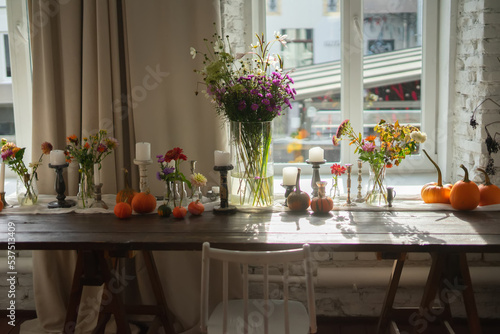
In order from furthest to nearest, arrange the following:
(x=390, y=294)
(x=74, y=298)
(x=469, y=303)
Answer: (x=390, y=294)
(x=74, y=298)
(x=469, y=303)

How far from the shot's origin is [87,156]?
2570 millimetres

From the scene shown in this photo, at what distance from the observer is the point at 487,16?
2.62 metres

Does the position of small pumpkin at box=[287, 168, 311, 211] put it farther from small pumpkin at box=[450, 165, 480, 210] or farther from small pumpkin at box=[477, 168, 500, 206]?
small pumpkin at box=[477, 168, 500, 206]

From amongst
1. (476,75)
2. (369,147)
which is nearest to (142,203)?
(369,147)

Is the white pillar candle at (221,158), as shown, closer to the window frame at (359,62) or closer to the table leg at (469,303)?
the window frame at (359,62)

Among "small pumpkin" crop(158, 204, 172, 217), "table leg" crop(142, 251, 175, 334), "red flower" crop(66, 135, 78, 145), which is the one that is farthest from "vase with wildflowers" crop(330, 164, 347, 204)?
"red flower" crop(66, 135, 78, 145)

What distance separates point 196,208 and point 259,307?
21.6 inches

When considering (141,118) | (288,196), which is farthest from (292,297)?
(141,118)

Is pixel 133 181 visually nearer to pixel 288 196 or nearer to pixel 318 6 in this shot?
pixel 288 196

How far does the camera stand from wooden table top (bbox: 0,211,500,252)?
210 centimetres

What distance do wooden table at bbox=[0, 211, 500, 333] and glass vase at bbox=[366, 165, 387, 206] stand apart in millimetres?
113

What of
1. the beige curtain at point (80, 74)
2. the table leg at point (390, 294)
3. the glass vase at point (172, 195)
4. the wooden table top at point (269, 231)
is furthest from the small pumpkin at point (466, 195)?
the beige curtain at point (80, 74)

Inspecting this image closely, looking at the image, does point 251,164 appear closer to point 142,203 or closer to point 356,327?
point 142,203

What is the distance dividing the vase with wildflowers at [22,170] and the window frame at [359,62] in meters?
1.28
